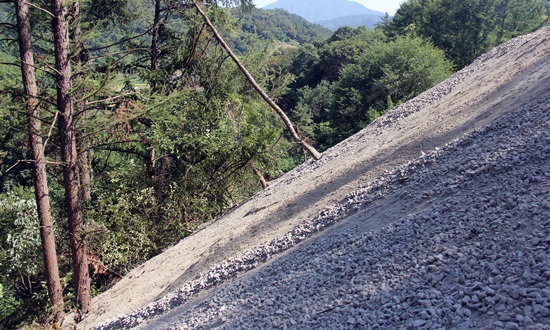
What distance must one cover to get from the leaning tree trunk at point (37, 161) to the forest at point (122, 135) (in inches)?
1.0

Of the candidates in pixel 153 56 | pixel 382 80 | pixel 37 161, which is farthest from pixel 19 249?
pixel 382 80

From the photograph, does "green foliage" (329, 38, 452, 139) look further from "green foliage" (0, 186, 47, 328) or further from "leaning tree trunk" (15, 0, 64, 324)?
"leaning tree trunk" (15, 0, 64, 324)

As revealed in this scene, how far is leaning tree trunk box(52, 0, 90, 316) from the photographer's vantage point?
28.0ft

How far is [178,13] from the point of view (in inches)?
515

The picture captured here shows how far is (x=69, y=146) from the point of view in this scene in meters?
8.81

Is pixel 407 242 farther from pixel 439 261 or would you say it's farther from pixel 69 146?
pixel 69 146

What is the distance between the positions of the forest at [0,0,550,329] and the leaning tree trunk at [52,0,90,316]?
0.07 feet

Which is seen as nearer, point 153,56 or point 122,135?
point 122,135

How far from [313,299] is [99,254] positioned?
29.2 ft

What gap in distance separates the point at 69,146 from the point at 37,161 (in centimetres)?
67

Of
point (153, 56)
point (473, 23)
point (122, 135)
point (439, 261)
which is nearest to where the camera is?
point (439, 261)

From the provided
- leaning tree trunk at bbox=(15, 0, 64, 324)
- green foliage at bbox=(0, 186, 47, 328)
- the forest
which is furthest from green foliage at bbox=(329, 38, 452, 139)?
leaning tree trunk at bbox=(15, 0, 64, 324)

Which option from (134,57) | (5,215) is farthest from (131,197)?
(134,57)

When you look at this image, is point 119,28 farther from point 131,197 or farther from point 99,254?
point 99,254
